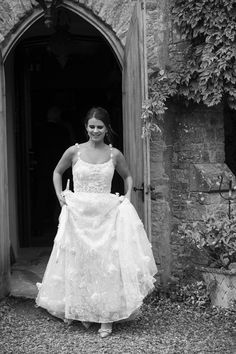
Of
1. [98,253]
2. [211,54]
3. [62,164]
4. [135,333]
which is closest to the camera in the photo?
[98,253]

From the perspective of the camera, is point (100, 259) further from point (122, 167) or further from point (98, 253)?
point (122, 167)

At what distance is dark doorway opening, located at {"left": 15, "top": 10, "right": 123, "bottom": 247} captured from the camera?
827cm

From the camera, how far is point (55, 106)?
8750mm

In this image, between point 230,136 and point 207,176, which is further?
point 230,136

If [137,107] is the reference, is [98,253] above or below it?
below

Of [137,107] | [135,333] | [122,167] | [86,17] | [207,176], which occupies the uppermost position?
[86,17]

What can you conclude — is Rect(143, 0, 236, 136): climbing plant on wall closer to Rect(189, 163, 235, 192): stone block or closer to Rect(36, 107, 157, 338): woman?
Rect(189, 163, 235, 192): stone block

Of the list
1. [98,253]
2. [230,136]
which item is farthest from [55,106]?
[98,253]

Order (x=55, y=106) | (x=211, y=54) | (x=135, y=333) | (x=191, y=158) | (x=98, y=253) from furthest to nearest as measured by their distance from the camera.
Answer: (x=55, y=106), (x=191, y=158), (x=211, y=54), (x=135, y=333), (x=98, y=253)

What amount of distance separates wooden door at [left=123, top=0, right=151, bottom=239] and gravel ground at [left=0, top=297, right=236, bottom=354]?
916 millimetres

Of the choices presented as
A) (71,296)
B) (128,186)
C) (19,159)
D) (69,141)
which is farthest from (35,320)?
(69,141)

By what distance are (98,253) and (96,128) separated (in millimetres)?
1026

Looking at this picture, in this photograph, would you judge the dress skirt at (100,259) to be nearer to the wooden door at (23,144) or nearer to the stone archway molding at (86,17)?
the stone archway molding at (86,17)

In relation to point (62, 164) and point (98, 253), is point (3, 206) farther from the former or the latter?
point (98, 253)
